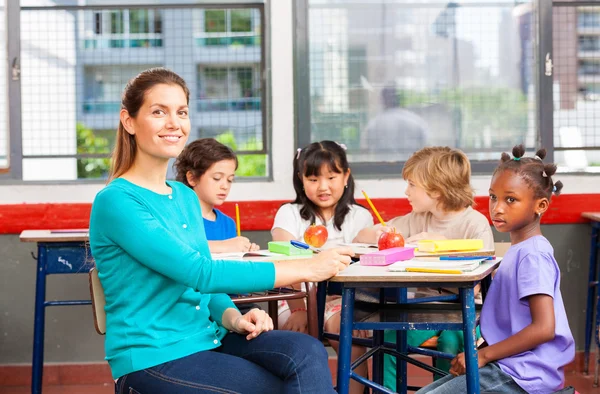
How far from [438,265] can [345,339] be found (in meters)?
0.30

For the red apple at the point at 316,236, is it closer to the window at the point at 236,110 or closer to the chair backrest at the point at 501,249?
the chair backrest at the point at 501,249

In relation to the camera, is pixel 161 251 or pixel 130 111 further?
pixel 130 111

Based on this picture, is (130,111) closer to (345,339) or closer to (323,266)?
(323,266)

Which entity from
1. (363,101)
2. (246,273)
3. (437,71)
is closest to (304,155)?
(363,101)

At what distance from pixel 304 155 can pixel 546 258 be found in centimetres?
134

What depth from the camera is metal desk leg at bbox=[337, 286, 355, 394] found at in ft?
7.00

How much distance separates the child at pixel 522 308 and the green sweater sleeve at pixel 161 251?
63cm

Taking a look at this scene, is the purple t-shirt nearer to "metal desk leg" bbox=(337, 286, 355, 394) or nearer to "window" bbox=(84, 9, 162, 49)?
"metal desk leg" bbox=(337, 286, 355, 394)

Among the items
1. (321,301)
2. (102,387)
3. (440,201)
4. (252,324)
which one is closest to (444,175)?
(440,201)

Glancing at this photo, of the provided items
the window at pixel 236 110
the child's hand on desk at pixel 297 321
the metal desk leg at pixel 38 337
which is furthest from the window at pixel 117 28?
the child's hand on desk at pixel 297 321

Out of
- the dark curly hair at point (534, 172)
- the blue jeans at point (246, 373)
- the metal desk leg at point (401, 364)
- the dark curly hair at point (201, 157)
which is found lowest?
the metal desk leg at point (401, 364)

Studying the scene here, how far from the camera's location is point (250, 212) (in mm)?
3857

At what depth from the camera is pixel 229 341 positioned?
6.32ft

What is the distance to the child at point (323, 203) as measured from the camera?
327cm
